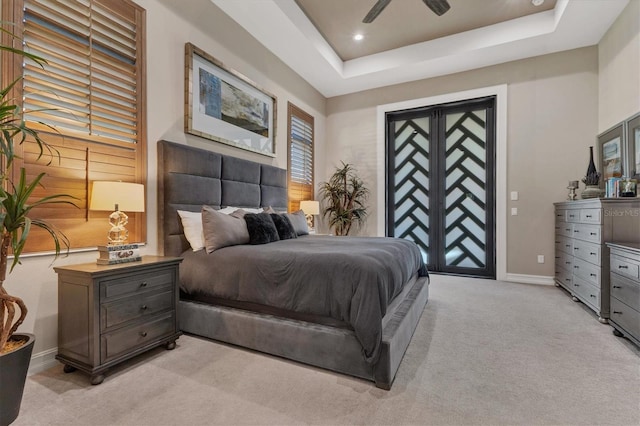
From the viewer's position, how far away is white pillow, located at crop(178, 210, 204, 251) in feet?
8.56

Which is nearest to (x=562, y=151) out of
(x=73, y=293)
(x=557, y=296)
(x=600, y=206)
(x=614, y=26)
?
(x=614, y=26)

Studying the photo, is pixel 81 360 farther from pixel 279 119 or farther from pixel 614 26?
pixel 614 26

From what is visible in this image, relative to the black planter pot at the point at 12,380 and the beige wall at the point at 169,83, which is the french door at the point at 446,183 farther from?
the black planter pot at the point at 12,380

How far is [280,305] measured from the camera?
2041mm

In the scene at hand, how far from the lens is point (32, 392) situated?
5.57 feet

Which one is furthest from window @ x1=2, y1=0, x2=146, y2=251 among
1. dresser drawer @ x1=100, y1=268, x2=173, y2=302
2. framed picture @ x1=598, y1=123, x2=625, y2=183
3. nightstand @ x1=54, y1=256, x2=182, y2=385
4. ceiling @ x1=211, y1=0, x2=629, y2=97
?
framed picture @ x1=598, y1=123, x2=625, y2=183

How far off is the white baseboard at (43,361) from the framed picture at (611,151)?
541cm

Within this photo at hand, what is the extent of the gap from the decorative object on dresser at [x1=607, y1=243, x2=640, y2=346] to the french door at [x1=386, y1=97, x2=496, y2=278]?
2106mm

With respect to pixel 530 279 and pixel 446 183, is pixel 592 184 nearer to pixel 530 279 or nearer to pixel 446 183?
pixel 530 279

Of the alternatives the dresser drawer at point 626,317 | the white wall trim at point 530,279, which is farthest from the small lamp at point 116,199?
the white wall trim at point 530,279

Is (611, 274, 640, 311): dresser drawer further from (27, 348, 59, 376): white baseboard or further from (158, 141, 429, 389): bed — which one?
(27, 348, 59, 376): white baseboard

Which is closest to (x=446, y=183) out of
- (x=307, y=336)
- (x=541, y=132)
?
(x=541, y=132)

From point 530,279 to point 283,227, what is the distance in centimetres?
365

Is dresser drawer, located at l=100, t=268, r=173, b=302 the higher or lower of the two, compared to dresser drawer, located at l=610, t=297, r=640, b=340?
higher
